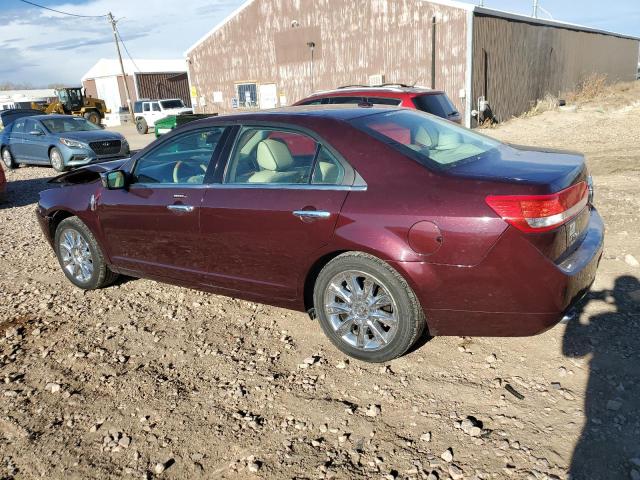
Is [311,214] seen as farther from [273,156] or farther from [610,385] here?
[610,385]

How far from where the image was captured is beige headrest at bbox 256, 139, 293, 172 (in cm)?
363

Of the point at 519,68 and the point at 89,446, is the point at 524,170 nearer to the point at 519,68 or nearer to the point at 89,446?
the point at 89,446

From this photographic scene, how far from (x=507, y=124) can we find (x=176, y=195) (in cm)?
1919

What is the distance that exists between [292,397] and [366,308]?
689mm

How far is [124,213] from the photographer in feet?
14.3

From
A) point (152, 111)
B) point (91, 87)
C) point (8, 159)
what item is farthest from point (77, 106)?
point (8, 159)

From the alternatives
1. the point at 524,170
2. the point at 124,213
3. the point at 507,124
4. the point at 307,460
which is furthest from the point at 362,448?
the point at 507,124

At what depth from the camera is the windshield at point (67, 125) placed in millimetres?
13929

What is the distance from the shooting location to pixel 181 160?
4.25 metres

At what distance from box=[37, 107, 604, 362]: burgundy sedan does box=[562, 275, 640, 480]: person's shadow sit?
48 centimetres

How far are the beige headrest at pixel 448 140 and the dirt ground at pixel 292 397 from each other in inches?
51.4

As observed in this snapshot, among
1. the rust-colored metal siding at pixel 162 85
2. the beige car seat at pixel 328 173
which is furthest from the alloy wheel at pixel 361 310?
the rust-colored metal siding at pixel 162 85

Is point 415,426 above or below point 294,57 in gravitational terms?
below

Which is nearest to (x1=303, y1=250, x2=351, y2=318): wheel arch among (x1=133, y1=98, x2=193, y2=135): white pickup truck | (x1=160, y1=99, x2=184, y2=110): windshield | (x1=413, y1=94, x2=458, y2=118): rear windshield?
(x1=413, y1=94, x2=458, y2=118): rear windshield
